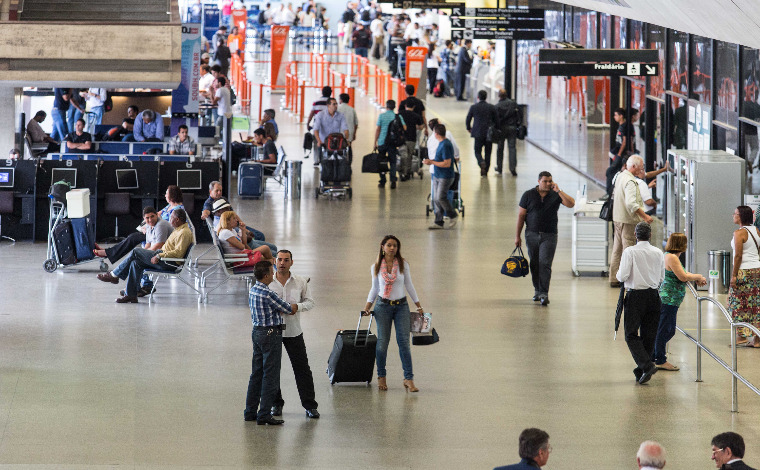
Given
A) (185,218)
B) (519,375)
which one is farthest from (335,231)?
(519,375)

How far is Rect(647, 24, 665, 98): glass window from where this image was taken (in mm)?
20594

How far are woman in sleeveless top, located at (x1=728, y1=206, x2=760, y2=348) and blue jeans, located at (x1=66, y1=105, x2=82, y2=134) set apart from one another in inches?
743

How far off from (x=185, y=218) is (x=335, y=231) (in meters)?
4.71

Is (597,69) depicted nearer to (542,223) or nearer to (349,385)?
(542,223)

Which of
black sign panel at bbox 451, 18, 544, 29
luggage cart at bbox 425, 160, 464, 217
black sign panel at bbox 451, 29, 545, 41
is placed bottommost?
luggage cart at bbox 425, 160, 464, 217

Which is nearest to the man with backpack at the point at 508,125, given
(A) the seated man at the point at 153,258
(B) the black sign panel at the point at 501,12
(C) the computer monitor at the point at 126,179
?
(B) the black sign panel at the point at 501,12

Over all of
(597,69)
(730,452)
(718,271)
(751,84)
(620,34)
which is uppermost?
(620,34)

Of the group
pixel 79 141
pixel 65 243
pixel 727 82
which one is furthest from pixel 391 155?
pixel 65 243

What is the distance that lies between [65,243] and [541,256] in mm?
6148

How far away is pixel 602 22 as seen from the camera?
24.7 m

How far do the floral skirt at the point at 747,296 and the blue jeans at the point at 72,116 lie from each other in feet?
62.4

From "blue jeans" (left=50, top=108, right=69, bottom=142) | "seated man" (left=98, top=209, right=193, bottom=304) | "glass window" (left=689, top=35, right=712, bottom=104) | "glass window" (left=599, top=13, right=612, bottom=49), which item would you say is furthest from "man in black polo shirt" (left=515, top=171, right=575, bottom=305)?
"blue jeans" (left=50, top=108, right=69, bottom=142)

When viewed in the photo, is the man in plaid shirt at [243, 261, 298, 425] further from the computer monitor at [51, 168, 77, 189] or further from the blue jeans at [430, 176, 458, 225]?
the blue jeans at [430, 176, 458, 225]

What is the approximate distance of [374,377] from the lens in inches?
456
